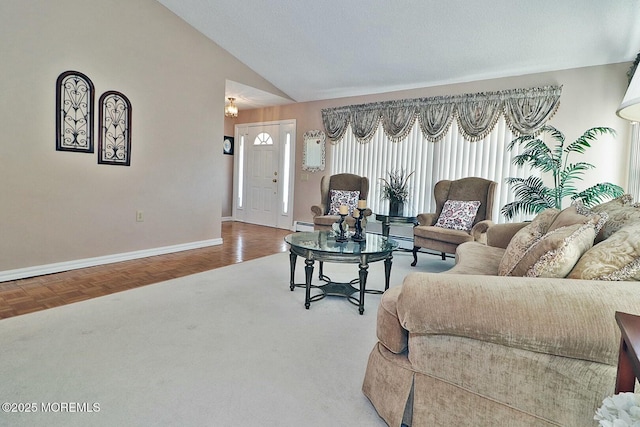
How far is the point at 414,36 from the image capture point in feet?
12.6

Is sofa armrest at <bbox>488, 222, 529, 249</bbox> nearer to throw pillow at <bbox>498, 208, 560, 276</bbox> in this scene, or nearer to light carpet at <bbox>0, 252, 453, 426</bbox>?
throw pillow at <bbox>498, 208, 560, 276</bbox>

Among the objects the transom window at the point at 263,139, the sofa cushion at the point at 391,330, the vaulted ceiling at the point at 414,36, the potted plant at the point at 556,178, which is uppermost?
the vaulted ceiling at the point at 414,36

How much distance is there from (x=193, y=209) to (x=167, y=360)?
3.14m

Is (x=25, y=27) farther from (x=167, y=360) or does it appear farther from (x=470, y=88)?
(x=470, y=88)

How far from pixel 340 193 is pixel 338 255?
9.07 feet

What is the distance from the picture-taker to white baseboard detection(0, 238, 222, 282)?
10.6 feet

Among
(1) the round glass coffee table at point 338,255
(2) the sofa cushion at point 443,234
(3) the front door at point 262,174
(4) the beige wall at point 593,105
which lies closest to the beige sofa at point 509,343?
(1) the round glass coffee table at point 338,255

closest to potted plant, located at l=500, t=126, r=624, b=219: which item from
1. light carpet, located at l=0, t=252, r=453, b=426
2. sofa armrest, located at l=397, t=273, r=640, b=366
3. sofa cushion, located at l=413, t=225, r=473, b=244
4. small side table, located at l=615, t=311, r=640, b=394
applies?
sofa cushion, located at l=413, t=225, r=473, b=244

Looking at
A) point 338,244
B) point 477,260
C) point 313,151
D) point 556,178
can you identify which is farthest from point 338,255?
point 313,151

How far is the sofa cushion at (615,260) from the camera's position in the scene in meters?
1.21

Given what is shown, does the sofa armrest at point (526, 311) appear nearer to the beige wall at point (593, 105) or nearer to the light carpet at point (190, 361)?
the light carpet at point (190, 361)

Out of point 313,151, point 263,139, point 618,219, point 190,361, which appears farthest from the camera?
point 263,139

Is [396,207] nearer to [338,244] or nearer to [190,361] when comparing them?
[338,244]

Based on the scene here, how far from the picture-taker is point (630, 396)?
632mm
